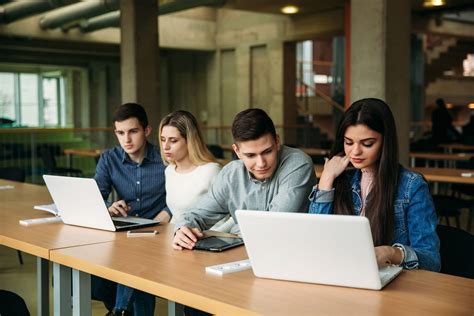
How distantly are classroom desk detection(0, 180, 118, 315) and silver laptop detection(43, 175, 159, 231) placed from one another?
42 millimetres

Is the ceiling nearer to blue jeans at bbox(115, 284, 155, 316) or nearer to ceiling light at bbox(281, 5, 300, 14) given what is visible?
ceiling light at bbox(281, 5, 300, 14)

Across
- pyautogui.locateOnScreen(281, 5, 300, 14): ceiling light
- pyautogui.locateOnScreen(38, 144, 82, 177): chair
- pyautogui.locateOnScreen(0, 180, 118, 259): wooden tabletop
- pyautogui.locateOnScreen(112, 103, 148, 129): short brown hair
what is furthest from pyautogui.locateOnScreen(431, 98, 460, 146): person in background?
pyautogui.locateOnScreen(0, 180, 118, 259): wooden tabletop

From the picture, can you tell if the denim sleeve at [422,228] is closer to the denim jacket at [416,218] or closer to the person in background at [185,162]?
the denim jacket at [416,218]

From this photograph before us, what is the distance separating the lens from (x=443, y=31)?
12.1 metres

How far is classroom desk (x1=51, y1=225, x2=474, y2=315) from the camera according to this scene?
67.2 inches

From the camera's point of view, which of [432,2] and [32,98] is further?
[32,98]

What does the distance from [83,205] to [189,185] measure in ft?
2.03

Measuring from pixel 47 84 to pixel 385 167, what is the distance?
53.6 feet

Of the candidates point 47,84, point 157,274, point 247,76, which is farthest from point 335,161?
point 47,84

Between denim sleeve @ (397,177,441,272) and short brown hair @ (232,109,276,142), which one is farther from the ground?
short brown hair @ (232,109,276,142)

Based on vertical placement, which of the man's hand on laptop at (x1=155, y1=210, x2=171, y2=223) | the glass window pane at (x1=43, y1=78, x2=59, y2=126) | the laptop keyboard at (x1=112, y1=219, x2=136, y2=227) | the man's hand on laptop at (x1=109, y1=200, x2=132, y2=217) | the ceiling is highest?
the ceiling

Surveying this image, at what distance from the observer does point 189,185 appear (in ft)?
10.8

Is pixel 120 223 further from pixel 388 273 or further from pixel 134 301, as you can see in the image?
pixel 388 273

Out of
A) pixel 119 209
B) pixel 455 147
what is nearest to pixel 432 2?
pixel 455 147
